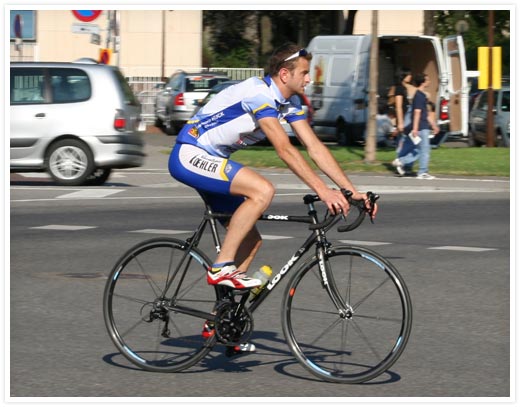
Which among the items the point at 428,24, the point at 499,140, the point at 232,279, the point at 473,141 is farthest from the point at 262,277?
the point at 428,24

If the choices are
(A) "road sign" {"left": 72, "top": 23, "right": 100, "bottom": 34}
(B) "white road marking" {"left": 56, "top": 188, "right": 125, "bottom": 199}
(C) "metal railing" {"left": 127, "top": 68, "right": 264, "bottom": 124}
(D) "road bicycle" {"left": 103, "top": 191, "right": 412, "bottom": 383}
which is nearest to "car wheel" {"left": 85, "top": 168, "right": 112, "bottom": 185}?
(B) "white road marking" {"left": 56, "top": 188, "right": 125, "bottom": 199}

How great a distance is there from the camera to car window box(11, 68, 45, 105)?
17750 millimetres

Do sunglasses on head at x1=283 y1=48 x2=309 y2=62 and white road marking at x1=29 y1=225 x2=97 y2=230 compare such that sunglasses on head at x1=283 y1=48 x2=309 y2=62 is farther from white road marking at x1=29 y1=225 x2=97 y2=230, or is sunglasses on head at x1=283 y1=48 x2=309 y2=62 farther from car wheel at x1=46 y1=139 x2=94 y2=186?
car wheel at x1=46 y1=139 x2=94 y2=186

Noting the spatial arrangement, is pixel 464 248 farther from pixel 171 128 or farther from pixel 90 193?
pixel 171 128

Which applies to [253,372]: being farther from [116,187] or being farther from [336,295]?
[116,187]

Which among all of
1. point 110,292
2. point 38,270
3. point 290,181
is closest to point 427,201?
point 290,181

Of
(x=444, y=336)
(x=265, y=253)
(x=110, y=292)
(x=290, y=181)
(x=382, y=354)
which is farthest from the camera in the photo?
(x=290, y=181)

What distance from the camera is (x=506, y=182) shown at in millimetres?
19781

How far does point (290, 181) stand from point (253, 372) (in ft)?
43.9

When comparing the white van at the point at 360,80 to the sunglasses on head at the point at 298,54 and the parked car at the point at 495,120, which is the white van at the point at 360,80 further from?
the sunglasses on head at the point at 298,54

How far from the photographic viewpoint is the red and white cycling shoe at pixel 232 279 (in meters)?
6.16

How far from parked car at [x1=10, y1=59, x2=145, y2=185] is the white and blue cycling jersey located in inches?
455

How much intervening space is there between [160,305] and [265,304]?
1.92 m
